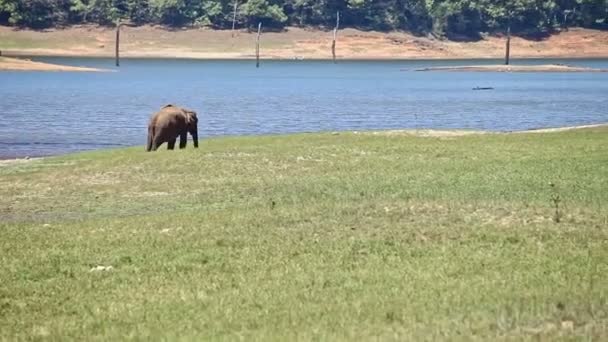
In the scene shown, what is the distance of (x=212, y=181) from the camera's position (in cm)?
2217

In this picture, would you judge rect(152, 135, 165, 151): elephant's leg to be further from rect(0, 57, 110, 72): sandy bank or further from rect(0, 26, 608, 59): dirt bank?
rect(0, 26, 608, 59): dirt bank

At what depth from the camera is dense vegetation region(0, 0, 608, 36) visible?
143875 millimetres

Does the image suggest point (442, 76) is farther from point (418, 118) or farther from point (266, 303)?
point (266, 303)

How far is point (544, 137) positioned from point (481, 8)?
13003 cm

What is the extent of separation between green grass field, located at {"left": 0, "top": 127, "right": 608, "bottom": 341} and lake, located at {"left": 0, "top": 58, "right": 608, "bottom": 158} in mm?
16808

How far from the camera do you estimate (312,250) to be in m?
13.5

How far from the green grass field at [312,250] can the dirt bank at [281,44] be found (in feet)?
382

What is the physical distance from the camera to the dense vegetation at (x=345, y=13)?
144 metres

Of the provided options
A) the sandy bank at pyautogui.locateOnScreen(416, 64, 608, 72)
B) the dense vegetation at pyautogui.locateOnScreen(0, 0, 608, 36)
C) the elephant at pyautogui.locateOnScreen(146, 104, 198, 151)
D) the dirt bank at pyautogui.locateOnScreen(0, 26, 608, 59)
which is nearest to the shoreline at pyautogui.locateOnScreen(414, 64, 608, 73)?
the sandy bank at pyautogui.locateOnScreen(416, 64, 608, 72)

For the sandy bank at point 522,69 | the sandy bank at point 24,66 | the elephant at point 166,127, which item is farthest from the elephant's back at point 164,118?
the sandy bank at point 522,69

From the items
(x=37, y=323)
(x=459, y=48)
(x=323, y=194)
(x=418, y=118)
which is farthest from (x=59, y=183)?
(x=459, y=48)

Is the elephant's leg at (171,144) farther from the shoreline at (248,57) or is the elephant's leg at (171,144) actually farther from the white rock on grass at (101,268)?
the shoreline at (248,57)

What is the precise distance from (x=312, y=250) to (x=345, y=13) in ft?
472

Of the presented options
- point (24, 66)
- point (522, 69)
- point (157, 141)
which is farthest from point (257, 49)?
point (157, 141)
